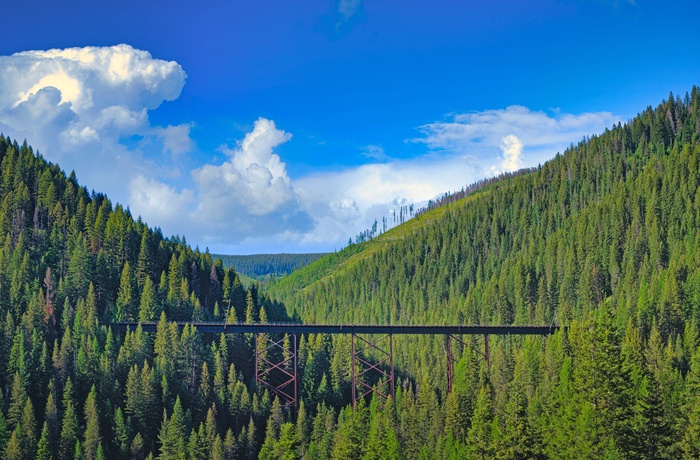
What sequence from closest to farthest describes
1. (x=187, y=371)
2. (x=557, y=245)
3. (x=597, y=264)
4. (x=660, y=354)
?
(x=660, y=354), (x=187, y=371), (x=597, y=264), (x=557, y=245)

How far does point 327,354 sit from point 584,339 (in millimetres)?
52219

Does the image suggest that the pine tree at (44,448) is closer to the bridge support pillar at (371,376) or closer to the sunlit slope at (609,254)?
the bridge support pillar at (371,376)

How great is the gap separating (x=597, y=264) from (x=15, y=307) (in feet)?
342

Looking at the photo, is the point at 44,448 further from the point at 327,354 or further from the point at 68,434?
the point at 327,354

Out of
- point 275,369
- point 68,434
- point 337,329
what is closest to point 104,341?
point 68,434

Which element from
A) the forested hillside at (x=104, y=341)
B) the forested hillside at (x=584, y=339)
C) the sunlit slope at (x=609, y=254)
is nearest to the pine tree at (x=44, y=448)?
the forested hillside at (x=104, y=341)

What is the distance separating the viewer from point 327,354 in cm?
12450

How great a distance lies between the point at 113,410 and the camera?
94.1 m

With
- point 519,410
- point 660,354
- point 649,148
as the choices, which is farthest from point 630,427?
point 649,148

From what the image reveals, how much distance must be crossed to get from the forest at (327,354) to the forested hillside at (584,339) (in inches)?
12.1

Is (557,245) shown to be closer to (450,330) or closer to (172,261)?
(450,330)

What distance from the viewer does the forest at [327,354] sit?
239 ft

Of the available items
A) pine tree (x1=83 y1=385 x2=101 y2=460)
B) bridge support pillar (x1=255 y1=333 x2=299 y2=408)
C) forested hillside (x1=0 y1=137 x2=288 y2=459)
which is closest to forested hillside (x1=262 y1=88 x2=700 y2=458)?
bridge support pillar (x1=255 y1=333 x2=299 y2=408)

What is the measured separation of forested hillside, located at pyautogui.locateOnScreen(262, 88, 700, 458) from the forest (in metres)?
0.31
